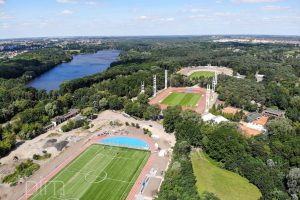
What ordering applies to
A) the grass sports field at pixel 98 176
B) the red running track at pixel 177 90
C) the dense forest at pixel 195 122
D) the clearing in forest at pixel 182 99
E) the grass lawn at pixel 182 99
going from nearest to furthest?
the grass sports field at pixel 98 176, the dense forest at pixel 195 122, the red running track at pixel 177 90, the clearing in forest at pixel 182 99, the grass lawn at pixel 182 99

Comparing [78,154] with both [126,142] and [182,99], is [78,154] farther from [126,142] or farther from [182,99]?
[182,99]

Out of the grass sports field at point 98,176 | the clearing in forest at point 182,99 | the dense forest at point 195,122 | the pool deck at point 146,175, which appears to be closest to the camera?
the pool deck at point 146,175

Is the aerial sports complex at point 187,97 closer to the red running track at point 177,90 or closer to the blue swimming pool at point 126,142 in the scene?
the red running track at point 177,90

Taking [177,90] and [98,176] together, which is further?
[177,90]

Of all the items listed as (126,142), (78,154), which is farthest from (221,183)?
(78,154)

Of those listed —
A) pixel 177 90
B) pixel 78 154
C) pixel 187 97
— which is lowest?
pixel 78 154

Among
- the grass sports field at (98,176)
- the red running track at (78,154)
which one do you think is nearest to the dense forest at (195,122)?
the red running track at (78,154)

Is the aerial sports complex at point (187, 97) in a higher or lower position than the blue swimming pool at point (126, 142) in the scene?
higher
